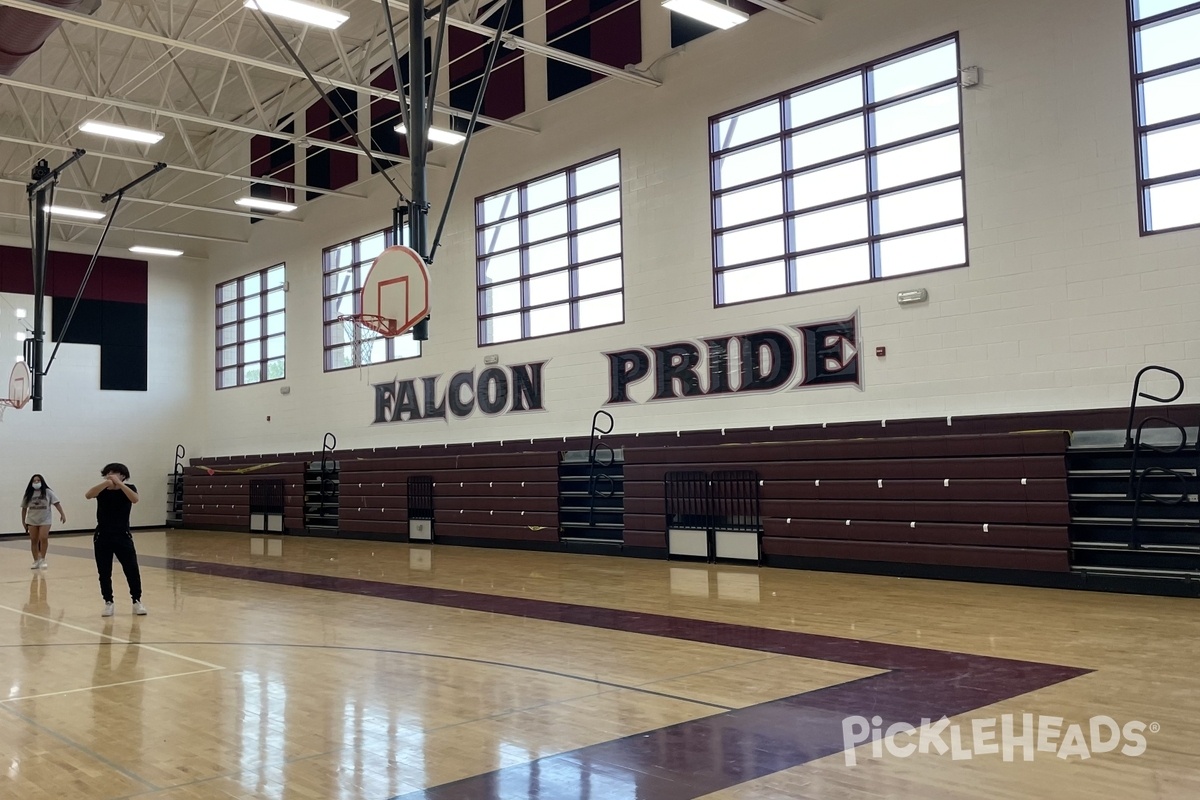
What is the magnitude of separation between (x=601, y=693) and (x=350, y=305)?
1521 cm

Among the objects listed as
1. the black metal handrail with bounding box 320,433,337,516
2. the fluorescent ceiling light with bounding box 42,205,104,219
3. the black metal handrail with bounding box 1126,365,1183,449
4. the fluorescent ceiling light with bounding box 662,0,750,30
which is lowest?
the black metal handrail with bounding box 320,433,337,516

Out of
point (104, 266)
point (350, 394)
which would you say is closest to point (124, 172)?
point (104, 266)

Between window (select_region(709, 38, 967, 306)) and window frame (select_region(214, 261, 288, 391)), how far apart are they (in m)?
12.2

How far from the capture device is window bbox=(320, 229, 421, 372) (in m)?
18.1

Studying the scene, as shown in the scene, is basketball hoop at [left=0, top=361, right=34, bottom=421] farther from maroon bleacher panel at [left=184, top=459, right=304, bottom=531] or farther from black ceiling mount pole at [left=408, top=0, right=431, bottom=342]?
black ceiling mount pole at [left=408, top=0, right=431, bottom=342]

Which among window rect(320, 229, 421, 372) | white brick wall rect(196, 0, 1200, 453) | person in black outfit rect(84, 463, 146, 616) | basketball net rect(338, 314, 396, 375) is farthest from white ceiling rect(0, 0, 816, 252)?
person in black outfit rect(84, 463, 146, 616)

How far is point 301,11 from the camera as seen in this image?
411 inches

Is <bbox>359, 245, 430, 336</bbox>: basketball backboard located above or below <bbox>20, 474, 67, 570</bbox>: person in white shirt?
above

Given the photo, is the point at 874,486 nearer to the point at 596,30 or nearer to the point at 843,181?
the point at 843,181

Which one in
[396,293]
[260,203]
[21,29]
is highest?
[260,203]

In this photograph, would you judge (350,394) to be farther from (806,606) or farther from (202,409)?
(806,606)

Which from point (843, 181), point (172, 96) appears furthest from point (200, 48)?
point (172, 96)

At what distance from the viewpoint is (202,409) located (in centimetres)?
2400

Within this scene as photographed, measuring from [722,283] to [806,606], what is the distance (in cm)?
555
